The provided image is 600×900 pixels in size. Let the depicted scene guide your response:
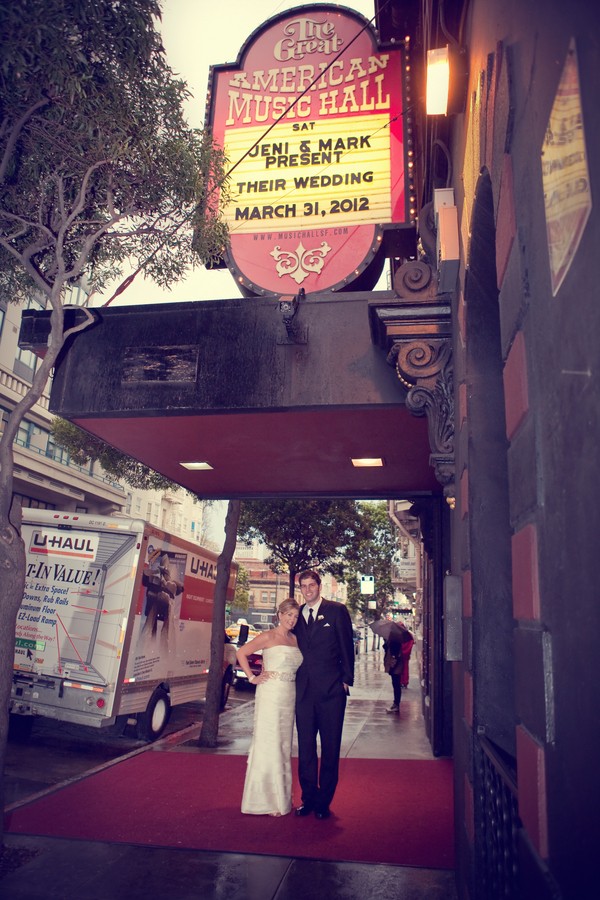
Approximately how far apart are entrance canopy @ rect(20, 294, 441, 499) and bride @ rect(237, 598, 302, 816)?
198 cm

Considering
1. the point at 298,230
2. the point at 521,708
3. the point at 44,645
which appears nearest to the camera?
the point at 521,708

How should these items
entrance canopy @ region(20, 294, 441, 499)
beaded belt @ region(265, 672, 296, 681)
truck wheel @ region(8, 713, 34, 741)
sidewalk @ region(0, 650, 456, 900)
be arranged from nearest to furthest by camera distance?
sidewalk @ region(0, 650, 456, 900)
entrance canopy @ region(20, 294, 441, 499)
beaded belt @ region(265, 672, 296, 681)
truck wheel @ region(8, 713, 34, 741)

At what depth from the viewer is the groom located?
18.3 feet

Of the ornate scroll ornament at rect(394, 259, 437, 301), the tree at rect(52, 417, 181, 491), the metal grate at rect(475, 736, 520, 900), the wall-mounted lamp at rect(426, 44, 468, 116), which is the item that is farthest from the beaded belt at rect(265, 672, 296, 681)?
the tree at rect(52, 417, 181, 491)

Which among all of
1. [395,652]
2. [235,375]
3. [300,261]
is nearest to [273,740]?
[235,375]

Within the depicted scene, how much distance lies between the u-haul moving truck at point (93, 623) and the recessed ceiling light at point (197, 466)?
1421 millimetres

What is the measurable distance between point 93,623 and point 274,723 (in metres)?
4.32

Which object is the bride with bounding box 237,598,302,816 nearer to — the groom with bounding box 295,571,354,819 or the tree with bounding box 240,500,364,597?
the groom with bounding box 295,571,354,819

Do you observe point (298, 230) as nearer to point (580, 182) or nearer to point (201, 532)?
point (580, 182)

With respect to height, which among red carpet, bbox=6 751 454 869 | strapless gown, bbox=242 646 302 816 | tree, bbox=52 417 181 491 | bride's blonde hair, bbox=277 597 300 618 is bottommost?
red carpet, bbox=6 751 454 869

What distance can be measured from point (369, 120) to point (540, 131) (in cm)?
683

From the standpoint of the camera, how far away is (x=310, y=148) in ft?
24.6

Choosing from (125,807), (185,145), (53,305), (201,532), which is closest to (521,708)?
(53,305)

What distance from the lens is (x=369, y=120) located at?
745 centimetres
